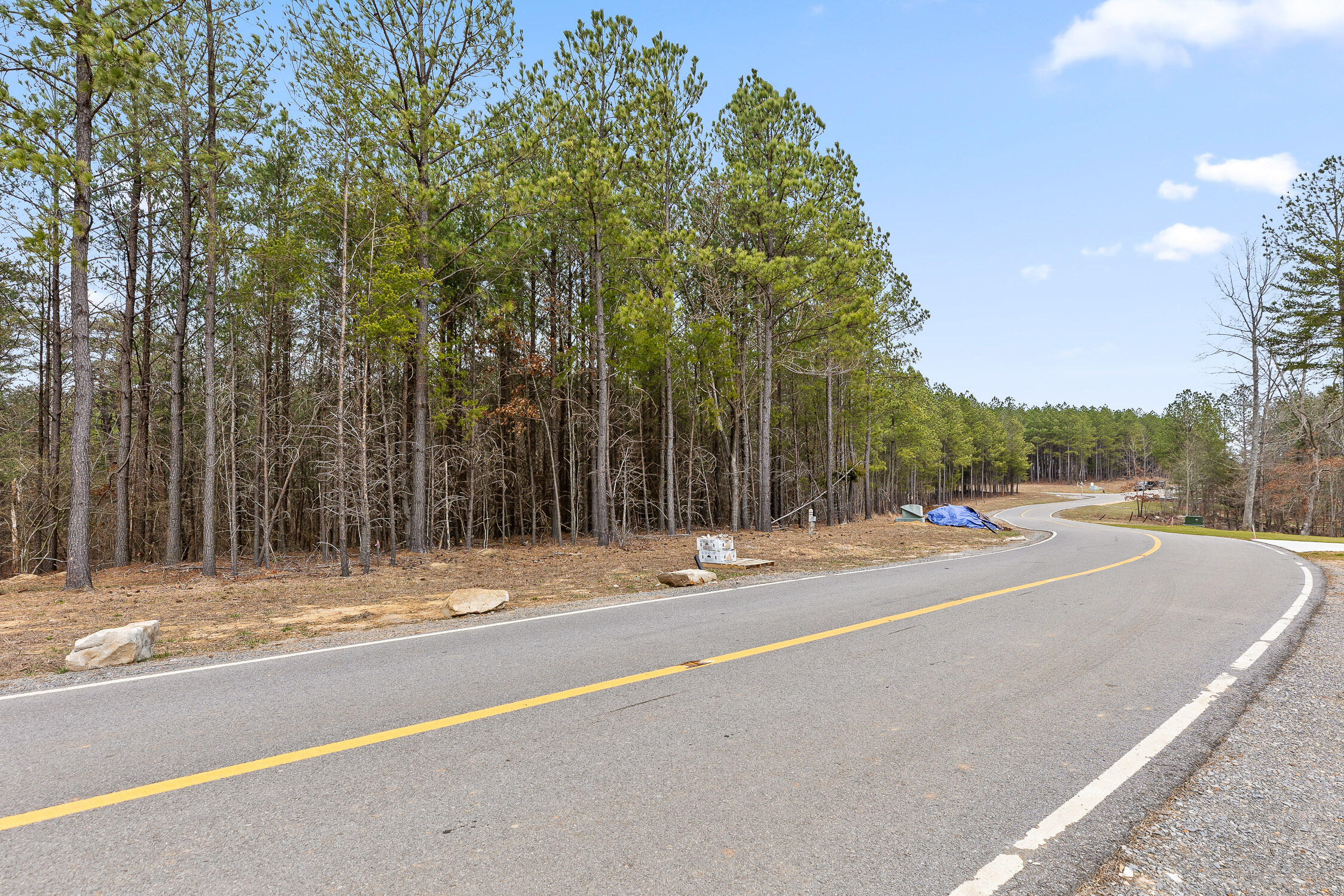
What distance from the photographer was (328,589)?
37.8 ft

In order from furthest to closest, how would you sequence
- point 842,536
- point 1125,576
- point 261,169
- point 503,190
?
1. point 842,536
2. point 261,169
3. point 503,190
4. point 1125,576

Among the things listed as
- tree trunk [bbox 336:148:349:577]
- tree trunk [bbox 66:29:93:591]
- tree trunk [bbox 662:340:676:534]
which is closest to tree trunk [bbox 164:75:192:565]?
tree trunk [bbox 66:29:93:591]

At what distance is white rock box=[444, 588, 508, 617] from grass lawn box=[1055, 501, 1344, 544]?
27620 millimetres

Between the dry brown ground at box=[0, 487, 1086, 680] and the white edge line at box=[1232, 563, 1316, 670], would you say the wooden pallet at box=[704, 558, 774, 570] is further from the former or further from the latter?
the white edge line at box=[1232, 563, 1316, 670]

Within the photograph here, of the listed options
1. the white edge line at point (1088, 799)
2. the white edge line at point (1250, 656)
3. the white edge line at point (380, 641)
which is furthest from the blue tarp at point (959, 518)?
the white edge line at point (1088, 799)

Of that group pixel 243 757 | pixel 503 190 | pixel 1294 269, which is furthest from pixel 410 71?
pixel 1294 269

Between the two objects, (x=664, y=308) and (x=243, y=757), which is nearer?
(x=243, y=757)

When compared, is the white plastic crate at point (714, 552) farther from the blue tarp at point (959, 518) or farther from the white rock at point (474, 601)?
the blue tarp at point (959, 518)

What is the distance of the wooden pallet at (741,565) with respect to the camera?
42.1 ft

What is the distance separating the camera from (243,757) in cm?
359

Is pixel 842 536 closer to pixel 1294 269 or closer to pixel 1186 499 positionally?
pixel 1294 269

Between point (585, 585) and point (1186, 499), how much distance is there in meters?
68.0

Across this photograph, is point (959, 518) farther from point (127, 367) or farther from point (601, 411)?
point (127, 367)

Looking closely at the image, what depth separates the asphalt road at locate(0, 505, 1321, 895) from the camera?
8.18 ft
